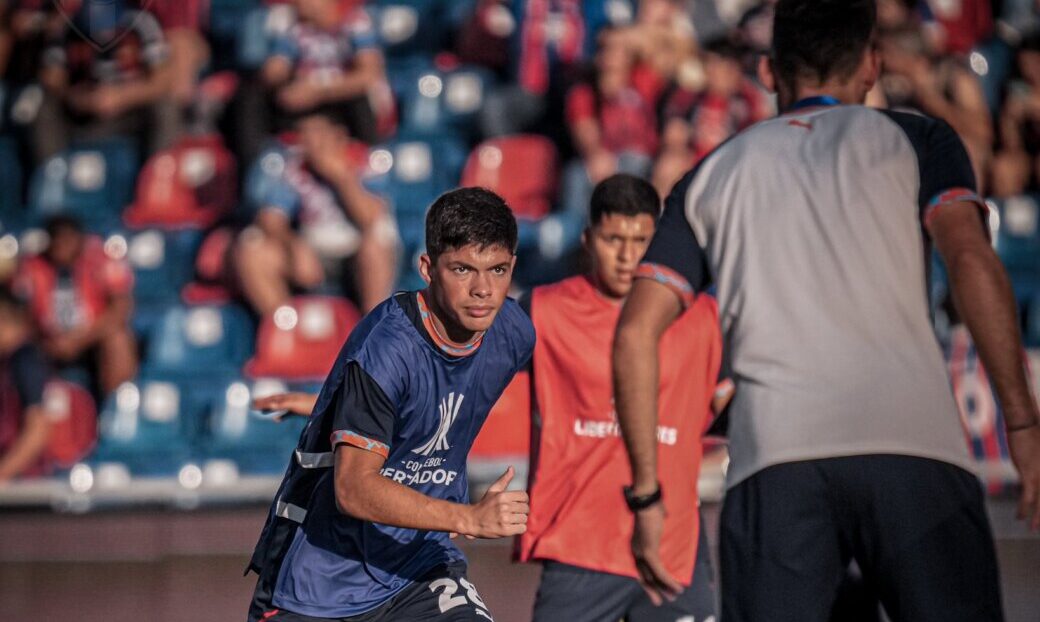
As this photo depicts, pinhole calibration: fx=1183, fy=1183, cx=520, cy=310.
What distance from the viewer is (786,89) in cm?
240

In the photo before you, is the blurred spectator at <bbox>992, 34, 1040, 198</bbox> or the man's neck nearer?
the man's neck

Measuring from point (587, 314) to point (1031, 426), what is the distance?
2.05 metres

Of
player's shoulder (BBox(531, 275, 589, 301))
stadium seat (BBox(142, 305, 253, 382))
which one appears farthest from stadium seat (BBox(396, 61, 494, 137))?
player's shoulder (BBox(531, 275, 589, 301))

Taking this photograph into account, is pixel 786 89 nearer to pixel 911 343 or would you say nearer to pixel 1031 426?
pixel 911 343

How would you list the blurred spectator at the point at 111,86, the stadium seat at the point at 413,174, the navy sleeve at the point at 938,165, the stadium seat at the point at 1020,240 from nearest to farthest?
the navy sleeve at the point at 938,165, the stadium seat at the point at 1020,240, the stadium seat at the point at 413,174, the blurred spectator at the point at 111,86

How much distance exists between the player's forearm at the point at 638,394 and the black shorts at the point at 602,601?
1282mm

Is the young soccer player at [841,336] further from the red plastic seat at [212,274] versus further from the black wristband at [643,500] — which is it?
the red plastic seat at [212,274]

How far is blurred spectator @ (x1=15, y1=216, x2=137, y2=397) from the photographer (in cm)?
785

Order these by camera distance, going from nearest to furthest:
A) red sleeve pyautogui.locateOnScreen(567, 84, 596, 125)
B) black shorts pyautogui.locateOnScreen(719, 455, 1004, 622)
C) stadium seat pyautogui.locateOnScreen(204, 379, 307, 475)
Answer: black shorts pyautogui.locateOnScreen(719, 455, 1004, 622) → stadium seat pyautogui.locateOnScreen(204, 379, 307, 475) → red sleeve pyautogui.locateOnScreen(567, 84, 596, 125)

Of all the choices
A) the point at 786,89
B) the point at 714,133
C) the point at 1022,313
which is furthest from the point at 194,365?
the point at 786,89

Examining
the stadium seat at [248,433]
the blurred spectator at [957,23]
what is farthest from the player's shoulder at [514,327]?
the blurred spectator at [957,23]

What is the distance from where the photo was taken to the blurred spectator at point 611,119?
792 centimetres

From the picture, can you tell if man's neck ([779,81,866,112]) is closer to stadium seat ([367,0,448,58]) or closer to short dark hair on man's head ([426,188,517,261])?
short dark hair on man's head ([426,188,517,261])

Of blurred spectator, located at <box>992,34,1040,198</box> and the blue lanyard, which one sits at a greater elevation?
blurred spectator, located at <box>992,34,1040,198</box>
